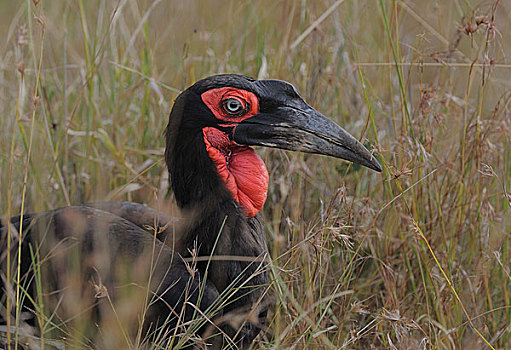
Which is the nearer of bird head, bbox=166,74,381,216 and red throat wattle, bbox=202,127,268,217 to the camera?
bird head, bbox=166,74,381,216

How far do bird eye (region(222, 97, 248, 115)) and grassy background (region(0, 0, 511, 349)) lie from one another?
0.77ft

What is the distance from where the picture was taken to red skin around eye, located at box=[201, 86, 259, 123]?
6.83 feet

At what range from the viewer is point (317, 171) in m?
2.95

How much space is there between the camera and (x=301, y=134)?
2.05 meters

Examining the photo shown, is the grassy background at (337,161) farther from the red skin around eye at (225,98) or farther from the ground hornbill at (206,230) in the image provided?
the red skin around eye at (225,98)

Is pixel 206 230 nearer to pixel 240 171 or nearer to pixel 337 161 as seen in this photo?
pixel 240 171

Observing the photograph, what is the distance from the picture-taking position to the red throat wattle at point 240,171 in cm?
214

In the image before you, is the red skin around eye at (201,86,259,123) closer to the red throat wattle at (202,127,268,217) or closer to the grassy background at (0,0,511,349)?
the red throat wattle at (202,127,268,217)

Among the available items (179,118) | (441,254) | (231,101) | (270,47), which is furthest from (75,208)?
(270,47)

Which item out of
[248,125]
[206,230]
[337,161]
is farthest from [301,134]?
[337,161]

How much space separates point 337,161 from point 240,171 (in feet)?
2.82

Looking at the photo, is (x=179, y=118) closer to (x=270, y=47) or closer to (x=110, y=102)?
(x=110, y=102)

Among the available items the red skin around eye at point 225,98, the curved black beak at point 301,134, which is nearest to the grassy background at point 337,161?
the curved black beak at point 301,134

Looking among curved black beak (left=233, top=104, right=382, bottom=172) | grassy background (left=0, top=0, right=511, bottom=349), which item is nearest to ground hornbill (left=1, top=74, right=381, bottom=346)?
curved black beak (left=233, top=104, right=382, bottom=172)
